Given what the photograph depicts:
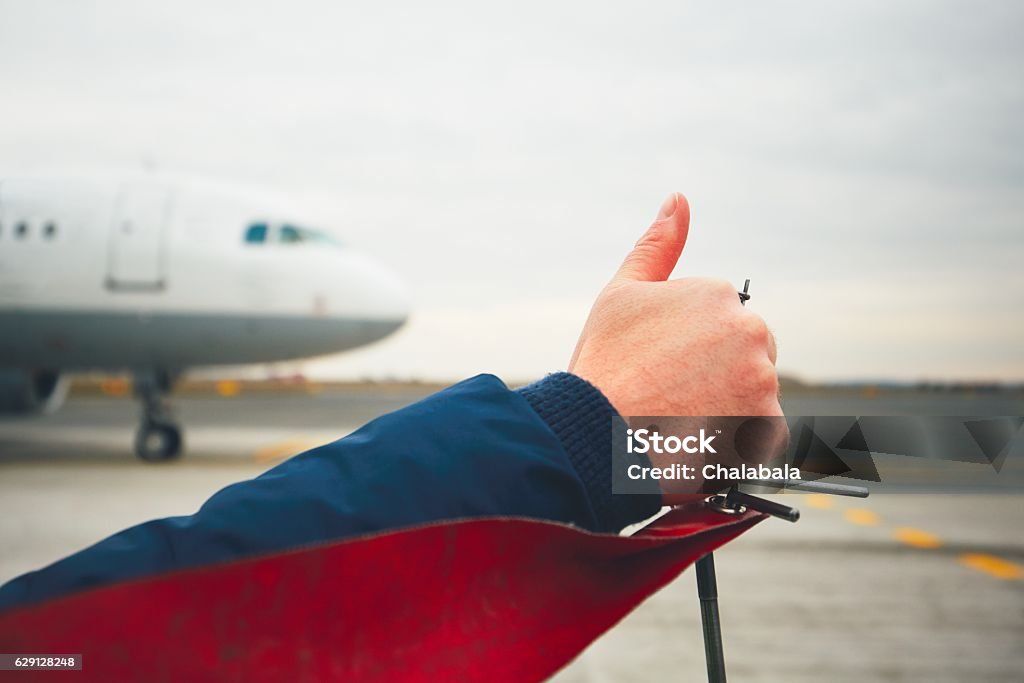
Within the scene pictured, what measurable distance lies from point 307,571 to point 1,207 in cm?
1035

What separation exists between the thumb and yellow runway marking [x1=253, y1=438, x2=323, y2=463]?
9334 millimetres

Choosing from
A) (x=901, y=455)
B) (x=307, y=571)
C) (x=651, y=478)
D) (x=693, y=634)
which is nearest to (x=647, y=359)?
(x=651, y=478)

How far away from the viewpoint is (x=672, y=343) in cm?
73

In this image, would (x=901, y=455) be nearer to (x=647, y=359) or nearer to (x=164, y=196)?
(x=647, y=359)

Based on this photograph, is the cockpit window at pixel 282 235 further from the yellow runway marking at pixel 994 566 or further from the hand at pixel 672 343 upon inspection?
the hand at pixel 672 343

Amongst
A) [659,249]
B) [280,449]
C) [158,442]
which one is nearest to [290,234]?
[158,442]

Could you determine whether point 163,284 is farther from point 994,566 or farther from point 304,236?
point 994,566

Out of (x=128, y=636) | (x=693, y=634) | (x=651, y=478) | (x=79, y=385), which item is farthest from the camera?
(x=79, y=385)

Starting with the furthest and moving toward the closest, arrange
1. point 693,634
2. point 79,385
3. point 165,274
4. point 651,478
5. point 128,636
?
1. point 79,385
2. point 165,274
3. point 693,634
4. point 651,478
5. point 128,636

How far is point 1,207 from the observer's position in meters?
9.55

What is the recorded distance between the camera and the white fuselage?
912cm

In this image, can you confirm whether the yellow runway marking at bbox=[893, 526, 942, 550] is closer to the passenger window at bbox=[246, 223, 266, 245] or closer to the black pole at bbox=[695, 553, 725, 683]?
the black pole at bbox=[695, 553, 725, 683]

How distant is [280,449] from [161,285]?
326 centimetres

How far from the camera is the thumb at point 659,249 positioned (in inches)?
30.3
